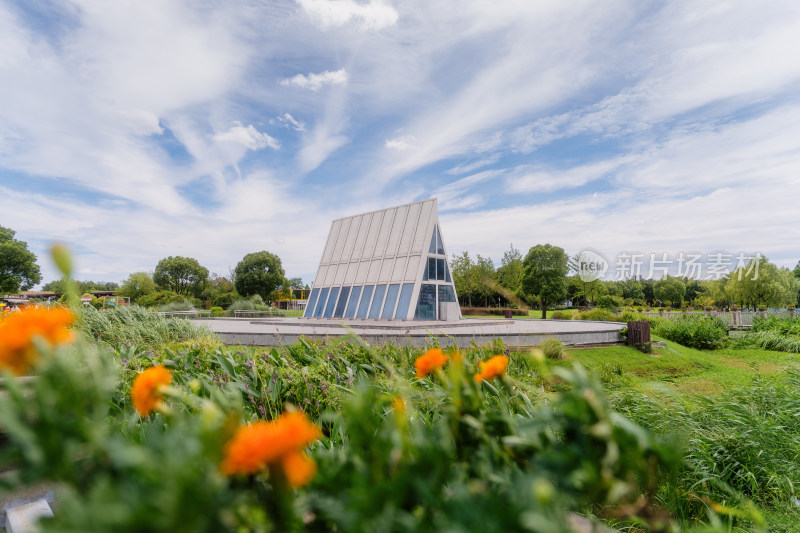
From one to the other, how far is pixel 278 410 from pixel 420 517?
293 centimetres

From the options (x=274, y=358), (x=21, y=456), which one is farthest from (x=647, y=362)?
(x=21, y=456)

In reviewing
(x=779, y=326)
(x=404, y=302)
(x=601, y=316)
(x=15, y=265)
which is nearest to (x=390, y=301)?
(x=404, y=302)

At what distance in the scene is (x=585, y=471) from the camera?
2.41 ft

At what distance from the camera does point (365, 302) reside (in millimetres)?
21953

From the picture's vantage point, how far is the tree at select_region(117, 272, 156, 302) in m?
51.4

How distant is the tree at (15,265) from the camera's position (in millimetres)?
44688

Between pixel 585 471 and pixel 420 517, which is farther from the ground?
pixel 585 471

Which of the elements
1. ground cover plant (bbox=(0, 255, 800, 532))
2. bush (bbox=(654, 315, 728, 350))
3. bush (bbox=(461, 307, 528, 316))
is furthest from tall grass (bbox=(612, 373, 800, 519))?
bush (bbox=(461, 307, 528, 316))

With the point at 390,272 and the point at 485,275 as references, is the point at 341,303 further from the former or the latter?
the point at 485,275

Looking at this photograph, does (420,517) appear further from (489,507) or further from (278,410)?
(278,410)

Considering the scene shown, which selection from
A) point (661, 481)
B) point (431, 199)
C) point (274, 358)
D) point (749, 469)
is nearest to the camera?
point (661, 481)

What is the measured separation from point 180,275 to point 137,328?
168 feet

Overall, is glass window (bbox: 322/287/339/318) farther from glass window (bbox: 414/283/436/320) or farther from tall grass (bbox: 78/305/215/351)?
tall grass (bbox: 78/305/215/351)

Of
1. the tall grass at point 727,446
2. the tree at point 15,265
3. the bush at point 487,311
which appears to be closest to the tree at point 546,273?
the bush at point 487,311
